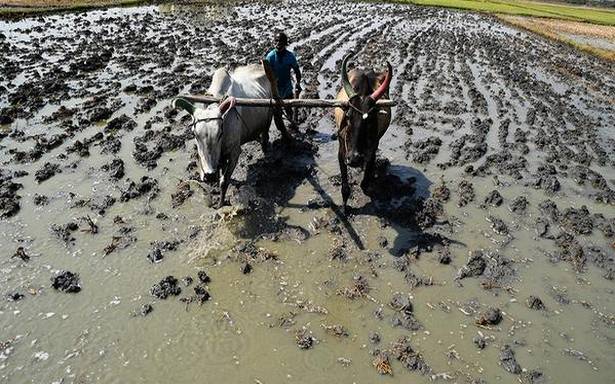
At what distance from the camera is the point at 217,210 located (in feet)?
25.5

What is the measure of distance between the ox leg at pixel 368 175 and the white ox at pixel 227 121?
212 cm

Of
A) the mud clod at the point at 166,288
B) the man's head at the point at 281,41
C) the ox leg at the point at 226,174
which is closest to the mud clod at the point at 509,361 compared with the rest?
the mud clod at the point at 166,288

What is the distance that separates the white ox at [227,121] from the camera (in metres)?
6.79

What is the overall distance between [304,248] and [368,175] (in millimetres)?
1893

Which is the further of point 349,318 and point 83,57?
point 83,57

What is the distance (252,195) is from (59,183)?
343 cm

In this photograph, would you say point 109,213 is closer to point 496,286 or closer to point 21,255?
point 21,255

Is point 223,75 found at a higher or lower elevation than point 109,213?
higher

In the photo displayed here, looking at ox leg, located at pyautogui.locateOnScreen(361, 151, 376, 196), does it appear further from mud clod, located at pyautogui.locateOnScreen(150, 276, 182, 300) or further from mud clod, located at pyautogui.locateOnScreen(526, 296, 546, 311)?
mud clod, located at pyautogui.locateOnScreen(150, 276, 182, 300)

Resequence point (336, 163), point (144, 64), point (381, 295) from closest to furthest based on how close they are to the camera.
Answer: point (381, 295)
point (336, 163)
point (144, 64)

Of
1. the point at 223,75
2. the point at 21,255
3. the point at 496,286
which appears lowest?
the point at 496,286

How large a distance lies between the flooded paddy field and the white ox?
0.83 metres

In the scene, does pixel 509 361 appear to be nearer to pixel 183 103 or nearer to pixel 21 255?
pixel 183 103

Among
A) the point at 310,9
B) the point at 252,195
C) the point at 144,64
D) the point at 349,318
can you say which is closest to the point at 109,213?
the point at 252,195
